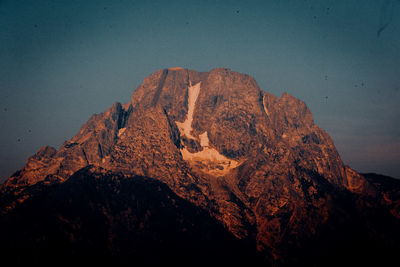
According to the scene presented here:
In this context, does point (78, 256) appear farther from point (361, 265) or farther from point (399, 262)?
point (399, 262)

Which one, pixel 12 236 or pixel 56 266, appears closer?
pixel 56 266

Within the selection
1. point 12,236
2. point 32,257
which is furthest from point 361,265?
point 12,236

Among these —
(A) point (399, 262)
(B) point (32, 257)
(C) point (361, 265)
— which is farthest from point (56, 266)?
(A) point (399, 262)

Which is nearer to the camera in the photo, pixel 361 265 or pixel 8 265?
pixel 8 265

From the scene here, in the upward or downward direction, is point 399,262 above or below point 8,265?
above

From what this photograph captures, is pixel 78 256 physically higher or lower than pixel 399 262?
lower

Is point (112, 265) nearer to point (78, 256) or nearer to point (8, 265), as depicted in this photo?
point (78, 256)

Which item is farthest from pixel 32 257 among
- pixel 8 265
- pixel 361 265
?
pixel 361 265
